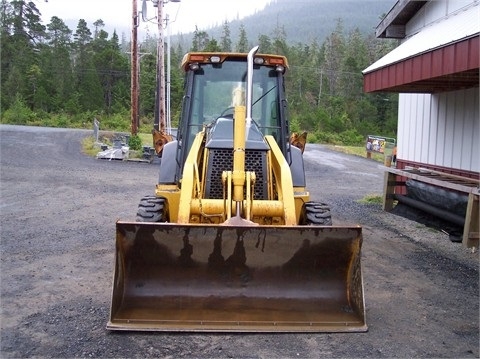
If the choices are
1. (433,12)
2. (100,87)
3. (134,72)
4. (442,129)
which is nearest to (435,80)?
(442,129)

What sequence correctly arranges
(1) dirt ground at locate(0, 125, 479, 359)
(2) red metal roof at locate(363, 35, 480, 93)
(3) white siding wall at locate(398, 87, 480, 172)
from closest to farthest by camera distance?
(1) dirt ground at locate(0, 125, 479, 359)
(2) red metal roof at locate(363, 35, 480, 93)
(3) white siding wall at locate(398, 87, 480, 172)

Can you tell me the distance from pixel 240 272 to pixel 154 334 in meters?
0.93

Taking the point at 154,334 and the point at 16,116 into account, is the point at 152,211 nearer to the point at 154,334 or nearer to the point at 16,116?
the point at 154,334

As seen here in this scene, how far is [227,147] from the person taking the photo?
5586mm

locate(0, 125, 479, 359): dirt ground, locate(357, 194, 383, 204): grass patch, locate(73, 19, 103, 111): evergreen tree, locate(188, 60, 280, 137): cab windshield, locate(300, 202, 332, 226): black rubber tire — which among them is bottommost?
locate(0, 125, 479, 359): dirt ground

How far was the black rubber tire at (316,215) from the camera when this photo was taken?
568 cm

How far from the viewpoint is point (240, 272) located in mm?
4766

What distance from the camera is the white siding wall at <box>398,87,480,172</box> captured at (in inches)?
360

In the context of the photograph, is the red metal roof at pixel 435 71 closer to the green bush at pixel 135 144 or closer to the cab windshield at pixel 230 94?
the cab windshield at pixel 230 94

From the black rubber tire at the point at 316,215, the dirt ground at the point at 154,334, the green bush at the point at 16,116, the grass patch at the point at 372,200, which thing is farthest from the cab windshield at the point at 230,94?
the green bush at the point at 16,116

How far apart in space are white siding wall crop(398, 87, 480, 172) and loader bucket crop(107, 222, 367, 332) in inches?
209

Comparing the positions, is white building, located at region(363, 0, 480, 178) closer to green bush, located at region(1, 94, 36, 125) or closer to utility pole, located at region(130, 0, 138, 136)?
utility pole, located at region(130, 0, 138, 136)

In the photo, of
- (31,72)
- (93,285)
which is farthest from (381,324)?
(31,72)

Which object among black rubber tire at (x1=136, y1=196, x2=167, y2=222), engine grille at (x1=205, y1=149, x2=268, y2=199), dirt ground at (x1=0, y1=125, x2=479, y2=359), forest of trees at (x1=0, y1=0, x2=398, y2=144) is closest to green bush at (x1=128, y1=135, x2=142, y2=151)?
dirt ground at (x1=0, y1=125, x2=479, y2=359)
